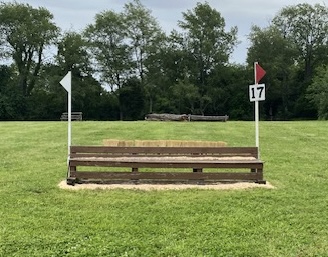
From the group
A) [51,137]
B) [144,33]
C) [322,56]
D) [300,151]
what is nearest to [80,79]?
[144,33]

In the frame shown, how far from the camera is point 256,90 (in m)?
8.35

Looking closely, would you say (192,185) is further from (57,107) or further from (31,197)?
(57,107)

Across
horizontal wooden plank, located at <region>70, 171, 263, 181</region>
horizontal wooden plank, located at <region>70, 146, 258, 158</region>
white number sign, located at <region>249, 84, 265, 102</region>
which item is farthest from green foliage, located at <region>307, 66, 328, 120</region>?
horizontal wooden plank, located at <region>70, 171, 263, 181</region>

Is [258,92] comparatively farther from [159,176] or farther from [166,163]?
[159,176]

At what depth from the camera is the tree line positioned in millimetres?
46781

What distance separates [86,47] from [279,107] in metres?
23.2

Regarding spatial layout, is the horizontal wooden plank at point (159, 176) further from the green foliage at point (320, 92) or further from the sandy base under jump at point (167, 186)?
the green foliage at point (320, 92)

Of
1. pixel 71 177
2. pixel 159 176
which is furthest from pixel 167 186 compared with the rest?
pixel 71 177

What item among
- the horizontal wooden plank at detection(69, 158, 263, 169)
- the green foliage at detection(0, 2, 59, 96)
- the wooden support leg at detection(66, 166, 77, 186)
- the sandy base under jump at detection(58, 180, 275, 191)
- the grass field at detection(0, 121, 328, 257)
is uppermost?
the green foliage at detection(0, 2, 59, 96)

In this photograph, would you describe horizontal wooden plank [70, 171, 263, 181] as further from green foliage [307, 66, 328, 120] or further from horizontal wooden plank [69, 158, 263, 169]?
green foliage [307, 66, 328, 120]

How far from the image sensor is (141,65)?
157 feet

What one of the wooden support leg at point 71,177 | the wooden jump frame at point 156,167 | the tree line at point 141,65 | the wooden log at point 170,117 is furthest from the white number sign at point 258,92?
the tree line at point 141,65

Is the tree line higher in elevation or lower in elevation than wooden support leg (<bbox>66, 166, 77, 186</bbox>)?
higher

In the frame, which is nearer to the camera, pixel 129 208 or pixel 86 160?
pixel 129 208
